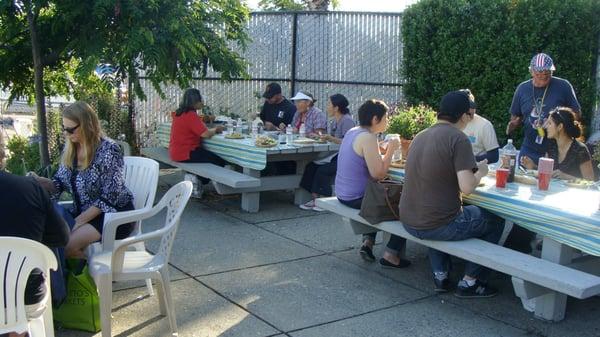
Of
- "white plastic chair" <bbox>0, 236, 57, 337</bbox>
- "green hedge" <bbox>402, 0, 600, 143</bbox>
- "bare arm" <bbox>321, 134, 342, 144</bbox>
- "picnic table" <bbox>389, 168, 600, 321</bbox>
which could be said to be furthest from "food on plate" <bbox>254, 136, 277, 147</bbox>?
"white plastic chair" <bbox>0, 236, 57, 337</bbox>

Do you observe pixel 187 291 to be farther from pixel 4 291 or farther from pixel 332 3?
pixel 332 3

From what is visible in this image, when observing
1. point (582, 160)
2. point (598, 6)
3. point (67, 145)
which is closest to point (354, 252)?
point (582, 160)

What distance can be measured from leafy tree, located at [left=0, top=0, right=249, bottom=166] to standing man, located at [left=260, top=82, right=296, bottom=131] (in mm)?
886

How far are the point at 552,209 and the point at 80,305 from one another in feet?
9.95

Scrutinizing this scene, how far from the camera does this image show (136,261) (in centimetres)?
429

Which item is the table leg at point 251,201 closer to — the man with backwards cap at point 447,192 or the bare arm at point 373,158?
the bare arm at point 373,158

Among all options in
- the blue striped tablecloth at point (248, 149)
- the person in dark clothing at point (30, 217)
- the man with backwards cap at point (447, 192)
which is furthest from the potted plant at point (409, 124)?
the person in dark clothing at point (30, 217)

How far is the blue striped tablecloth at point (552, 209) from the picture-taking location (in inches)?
162

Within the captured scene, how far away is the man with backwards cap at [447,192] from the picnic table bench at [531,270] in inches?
4.8

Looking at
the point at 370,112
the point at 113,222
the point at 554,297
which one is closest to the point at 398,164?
the point at 370,112

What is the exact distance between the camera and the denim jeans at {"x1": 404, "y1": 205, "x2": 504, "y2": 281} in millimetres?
4750

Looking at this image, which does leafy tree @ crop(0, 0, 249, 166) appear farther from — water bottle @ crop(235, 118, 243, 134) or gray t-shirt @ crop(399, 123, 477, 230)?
gray t-shirt @ crop(399, 123, 477, 230)

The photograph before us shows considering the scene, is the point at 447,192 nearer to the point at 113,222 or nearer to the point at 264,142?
the point at 113,222

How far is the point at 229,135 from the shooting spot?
27.1 feet
